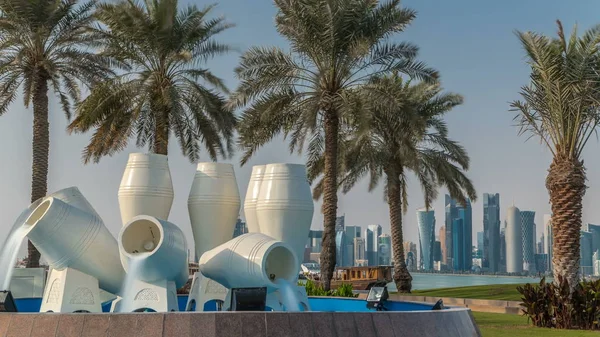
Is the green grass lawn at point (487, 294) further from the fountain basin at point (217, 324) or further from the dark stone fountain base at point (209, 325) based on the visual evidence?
the dark stone fountain base at point (209, 325)

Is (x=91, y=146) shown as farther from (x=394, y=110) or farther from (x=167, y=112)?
(x=394, y=110)

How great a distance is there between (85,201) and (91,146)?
1093cm

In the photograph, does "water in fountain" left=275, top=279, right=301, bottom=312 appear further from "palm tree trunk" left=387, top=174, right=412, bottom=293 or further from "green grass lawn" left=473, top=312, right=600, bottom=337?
"palm tree trunk" left=387, top=174, right=412, bottom=293

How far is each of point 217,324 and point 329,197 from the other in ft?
42.8

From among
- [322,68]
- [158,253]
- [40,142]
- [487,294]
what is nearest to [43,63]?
[40,142]

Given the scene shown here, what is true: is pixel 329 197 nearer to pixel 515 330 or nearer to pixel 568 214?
pixel 568 214

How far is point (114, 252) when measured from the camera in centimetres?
1117

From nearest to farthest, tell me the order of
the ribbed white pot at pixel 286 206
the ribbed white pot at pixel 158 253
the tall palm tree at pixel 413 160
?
the ribbed white pot at pixel 158 253 → the ribbed white pot at pixel 286 206 → the tall palm tree at pixel 413 160

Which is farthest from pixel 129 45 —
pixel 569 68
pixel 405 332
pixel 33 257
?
pixel 405 332

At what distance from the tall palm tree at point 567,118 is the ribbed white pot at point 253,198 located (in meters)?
9.03

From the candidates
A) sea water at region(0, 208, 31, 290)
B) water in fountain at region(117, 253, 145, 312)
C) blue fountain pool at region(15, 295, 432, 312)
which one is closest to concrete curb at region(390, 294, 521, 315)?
blue fountain pool at region(15, 295, 432, 312)

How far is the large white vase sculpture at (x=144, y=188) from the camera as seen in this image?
1198 centimetres

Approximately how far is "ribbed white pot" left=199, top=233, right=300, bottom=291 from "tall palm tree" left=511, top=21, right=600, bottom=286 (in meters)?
9.46

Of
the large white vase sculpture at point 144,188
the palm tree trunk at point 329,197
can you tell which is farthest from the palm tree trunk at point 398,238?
the large white vase sculpture at point 144,188
